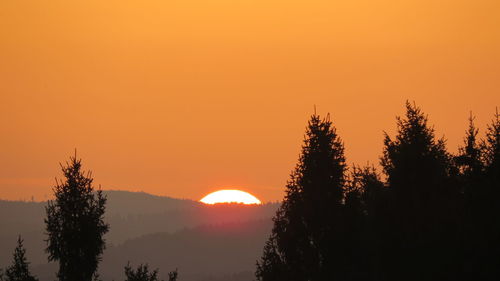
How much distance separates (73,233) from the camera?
34.3 m

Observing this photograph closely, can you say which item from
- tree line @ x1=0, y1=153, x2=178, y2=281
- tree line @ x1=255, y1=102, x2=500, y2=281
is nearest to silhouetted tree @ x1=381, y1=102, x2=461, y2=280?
tree line @ x1=255, y1=102, x2=500, y2=281

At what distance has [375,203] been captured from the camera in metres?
38.1

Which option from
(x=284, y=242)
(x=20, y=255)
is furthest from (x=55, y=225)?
(x=284, y=242)

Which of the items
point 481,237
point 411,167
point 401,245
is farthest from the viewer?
point 411,167

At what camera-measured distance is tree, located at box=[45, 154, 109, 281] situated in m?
33.9

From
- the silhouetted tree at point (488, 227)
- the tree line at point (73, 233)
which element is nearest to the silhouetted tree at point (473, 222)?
the silhouetted tree at point (488, 227)

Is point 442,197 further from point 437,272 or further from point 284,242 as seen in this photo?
point 284,242

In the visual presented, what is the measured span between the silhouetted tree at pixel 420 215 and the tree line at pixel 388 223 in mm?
43

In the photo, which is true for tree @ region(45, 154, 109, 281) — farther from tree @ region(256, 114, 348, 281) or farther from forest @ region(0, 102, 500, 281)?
tree @ region(256, 114, 348, 281)

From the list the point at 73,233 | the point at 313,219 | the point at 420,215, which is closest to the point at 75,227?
the point at 73,233

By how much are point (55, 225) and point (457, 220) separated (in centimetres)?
Result: 1655

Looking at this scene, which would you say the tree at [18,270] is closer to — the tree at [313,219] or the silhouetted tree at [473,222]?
the tree at [313,219]

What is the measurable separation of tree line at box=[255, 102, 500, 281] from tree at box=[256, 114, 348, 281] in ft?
0.14

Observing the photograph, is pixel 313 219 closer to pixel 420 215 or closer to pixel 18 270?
pixel 420 215
